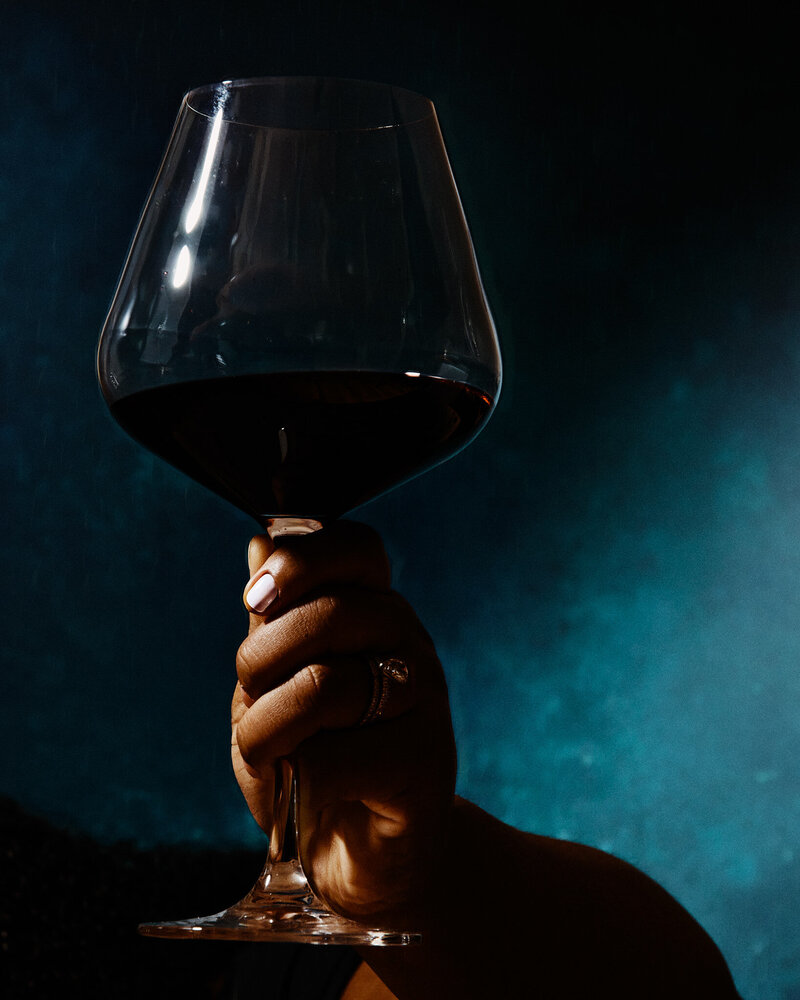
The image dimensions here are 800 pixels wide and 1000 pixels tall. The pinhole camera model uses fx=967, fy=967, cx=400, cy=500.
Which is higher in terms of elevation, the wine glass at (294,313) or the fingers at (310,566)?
the wine glass at (294,313)

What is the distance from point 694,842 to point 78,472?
59.6 inches

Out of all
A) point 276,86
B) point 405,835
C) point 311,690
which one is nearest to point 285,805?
point 311,690

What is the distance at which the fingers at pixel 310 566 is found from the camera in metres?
0.49

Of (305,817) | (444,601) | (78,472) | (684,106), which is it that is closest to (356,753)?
(305,817)

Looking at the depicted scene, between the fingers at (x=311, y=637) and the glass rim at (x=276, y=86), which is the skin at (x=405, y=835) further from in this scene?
the glass rim at (x=276, y=86)

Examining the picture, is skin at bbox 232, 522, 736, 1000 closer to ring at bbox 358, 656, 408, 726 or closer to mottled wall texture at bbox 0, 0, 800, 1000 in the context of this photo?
ring at bbox 358, 656, 408, 726

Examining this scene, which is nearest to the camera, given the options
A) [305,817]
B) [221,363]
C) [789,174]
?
[221,363]

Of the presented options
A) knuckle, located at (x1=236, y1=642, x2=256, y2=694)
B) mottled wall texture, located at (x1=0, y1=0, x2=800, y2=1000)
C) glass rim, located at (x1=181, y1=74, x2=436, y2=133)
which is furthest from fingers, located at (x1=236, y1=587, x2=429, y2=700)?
mottled wall texture, located at (x1=0, y1=0, x2=800, y2=1000)

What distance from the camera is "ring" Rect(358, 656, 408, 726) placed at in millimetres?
501

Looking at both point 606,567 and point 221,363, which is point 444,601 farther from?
point 221,363

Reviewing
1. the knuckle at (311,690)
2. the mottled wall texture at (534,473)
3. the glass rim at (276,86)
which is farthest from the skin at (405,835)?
the mottled wall texture at (534,473)

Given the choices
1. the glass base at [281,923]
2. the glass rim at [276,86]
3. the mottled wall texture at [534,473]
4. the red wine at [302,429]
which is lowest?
the glass base at [281,923]

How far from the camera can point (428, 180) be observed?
0.47m

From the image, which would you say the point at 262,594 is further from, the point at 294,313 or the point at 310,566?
the point at 294,313
